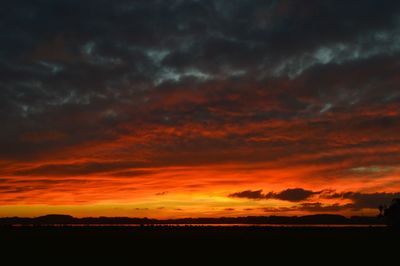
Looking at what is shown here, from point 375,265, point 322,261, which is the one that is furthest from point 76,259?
point 375,265

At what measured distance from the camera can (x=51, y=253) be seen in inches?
1777

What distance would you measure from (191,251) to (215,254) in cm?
361

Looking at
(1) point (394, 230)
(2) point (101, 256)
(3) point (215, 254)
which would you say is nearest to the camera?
(2) point (101, 256)

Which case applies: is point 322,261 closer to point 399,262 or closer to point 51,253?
point 399,262

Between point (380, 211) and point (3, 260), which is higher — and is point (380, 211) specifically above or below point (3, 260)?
above

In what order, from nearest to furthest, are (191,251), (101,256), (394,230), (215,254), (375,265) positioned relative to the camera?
(375,265)
(101,256)
(215,254)
(191,251)
(394,230)

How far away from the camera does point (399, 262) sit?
37.3 m

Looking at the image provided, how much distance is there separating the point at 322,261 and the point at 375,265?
13.8 ft

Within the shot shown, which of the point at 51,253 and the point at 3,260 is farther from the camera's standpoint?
the point at 51,253

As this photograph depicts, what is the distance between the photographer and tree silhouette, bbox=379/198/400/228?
78.1 meters

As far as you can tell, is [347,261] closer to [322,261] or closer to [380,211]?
[322,261]

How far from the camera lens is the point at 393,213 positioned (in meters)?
79.4

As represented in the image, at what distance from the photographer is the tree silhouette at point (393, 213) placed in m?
78.1

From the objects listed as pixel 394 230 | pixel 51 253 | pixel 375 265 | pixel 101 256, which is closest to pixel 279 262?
pixel 375 265
